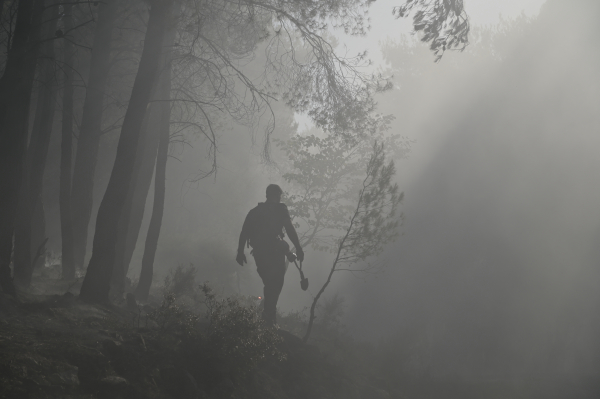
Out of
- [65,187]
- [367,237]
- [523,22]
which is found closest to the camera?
[367,237]

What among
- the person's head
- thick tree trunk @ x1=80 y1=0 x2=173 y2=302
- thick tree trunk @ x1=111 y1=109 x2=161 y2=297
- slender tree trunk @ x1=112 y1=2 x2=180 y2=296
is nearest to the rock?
thick tree trunk @ x1=80 y1=0 x2=173 y2=302

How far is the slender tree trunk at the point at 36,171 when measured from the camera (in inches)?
310

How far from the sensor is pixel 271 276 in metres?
7.42

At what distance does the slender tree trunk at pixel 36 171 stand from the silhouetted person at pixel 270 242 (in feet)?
12.4

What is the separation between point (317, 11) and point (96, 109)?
6.19 metres

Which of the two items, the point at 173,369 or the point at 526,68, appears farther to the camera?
the point at 526,68

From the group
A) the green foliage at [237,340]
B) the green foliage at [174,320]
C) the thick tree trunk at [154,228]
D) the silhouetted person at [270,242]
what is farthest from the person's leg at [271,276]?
the thick tree trunk at [154,228]

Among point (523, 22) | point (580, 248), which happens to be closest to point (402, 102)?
point (523, 22)

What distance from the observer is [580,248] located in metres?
21.7

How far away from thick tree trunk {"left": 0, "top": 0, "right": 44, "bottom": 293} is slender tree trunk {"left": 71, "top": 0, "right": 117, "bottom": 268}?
4756mm

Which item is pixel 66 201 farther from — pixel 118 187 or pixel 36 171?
pixel 118 187

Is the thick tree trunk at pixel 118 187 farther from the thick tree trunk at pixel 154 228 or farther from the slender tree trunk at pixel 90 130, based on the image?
the slender tree trunk at pixel 90 130

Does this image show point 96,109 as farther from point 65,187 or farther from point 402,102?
point 402,102

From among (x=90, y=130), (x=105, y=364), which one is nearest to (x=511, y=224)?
(x=90, y=130)
